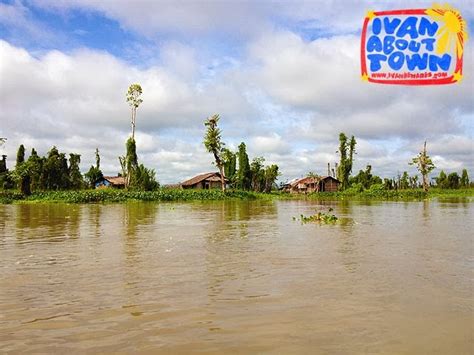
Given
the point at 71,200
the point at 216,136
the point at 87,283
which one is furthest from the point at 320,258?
the point at 216,136

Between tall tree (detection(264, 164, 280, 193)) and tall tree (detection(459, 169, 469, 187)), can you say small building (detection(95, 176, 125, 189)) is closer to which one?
tall tree (detection(264, 164, 280, 193))

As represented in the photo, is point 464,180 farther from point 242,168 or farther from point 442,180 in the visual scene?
point 242,168

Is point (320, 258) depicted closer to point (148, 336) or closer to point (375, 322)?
point (375, 322)

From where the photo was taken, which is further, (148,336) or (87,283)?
(87,283)

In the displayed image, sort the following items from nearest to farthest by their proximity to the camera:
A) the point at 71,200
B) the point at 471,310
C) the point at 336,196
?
the point at 471,310 → the point at 71,200 → the point at 336,196

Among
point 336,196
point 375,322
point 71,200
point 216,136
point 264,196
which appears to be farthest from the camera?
point 336,196

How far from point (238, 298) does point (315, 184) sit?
76850mm

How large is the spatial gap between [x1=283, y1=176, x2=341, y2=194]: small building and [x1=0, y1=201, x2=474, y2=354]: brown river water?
2679 inches

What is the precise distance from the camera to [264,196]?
58.5m

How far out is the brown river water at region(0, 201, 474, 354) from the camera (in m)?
4.38

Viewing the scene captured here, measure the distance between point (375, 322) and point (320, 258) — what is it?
14.0ft

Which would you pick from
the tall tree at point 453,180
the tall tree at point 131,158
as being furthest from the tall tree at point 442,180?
the tall tree at point 131,158

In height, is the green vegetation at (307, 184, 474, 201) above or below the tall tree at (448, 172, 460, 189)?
below

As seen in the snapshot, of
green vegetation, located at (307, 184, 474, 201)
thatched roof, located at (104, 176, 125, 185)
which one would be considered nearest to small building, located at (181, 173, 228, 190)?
thatched roof, located at (104, 176, 125, 185)
